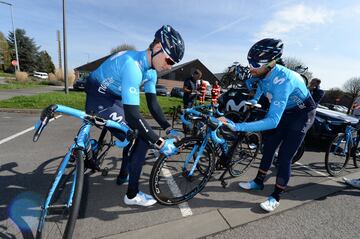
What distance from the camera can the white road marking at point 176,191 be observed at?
2749 millimetres

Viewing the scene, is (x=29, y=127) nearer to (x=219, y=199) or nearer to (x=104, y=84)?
(x=104, y=84)

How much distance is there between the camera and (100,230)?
231 cm

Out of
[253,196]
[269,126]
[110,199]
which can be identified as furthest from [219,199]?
[110,199]

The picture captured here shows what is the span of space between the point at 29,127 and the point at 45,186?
4387mm

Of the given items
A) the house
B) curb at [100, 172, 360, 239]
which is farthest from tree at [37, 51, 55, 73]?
curb at [100, 172, 360, 239]

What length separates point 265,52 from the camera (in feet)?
8.85

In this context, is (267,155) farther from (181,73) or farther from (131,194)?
(181,73)

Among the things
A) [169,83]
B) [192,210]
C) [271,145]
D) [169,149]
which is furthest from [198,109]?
[169,83]

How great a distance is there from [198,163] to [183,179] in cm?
48

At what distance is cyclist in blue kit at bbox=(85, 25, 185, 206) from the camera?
2090 millimetres

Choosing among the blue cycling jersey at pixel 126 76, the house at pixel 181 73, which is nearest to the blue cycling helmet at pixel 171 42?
the blue cycling jersey at pixel 126 76

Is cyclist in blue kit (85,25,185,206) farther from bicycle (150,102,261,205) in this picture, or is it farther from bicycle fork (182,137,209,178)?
bicycle fork (182,137,209,178)

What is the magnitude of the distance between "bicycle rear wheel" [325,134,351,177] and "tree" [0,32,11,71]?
69142mm

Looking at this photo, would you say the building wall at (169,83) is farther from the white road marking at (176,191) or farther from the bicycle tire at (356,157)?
the white road marking at (176,191)
